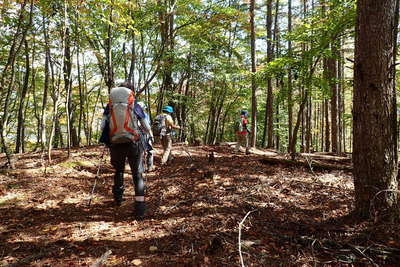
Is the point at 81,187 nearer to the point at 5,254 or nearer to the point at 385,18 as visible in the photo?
the point at 5,254

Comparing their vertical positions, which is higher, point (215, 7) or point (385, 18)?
point (215, 7)

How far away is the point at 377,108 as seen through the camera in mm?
3240

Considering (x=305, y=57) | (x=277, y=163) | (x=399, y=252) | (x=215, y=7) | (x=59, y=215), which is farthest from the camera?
(x=215, y=7)

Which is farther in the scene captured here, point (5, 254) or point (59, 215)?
point (59, 215)

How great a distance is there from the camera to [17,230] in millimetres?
3607

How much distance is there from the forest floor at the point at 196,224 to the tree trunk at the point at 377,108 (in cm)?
45

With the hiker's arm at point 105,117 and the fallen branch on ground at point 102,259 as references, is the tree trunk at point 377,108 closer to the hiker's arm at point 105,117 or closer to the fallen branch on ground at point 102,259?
the fallen branch on ground at point 102,259

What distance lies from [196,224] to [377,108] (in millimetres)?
3094

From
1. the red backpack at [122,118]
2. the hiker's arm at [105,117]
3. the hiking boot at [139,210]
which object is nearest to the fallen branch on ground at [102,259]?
the hiking boot at [139,210]

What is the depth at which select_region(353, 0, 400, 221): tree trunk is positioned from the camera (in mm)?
3219

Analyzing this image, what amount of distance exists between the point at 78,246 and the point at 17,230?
1312mm

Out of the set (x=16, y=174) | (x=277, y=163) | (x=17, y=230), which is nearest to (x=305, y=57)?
(x=277, y=163)

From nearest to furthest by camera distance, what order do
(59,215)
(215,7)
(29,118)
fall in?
(59,215) < (215,7) < (29,118)

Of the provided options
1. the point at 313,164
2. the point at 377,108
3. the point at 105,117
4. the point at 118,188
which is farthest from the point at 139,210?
the point at 313,164
